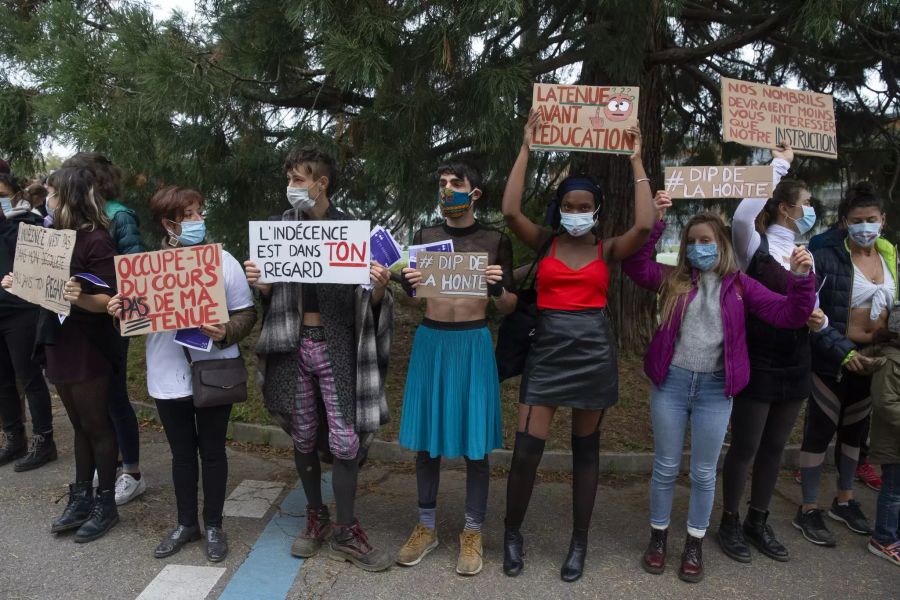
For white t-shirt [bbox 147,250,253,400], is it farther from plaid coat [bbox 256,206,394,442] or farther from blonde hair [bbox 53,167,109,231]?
blonde hair [bbox 53,167,109,231]

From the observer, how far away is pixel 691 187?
136 inches

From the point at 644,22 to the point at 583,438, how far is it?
236cm

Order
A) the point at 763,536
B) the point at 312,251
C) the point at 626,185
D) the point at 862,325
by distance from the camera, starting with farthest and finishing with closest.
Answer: the point at 626,185 → the point at 862,325 → the point at 763,536 → the point at 312,251

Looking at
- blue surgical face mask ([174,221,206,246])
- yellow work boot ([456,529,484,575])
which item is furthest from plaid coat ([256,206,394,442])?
yellow work boot ([456,529,484,575])

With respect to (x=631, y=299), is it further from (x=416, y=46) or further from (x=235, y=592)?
(x=235, y=592)

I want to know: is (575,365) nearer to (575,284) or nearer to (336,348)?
(575,284)

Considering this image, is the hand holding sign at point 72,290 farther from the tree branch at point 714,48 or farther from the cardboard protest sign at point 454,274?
the tree branch at point 714,48

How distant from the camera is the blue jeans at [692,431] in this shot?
3.22 metres

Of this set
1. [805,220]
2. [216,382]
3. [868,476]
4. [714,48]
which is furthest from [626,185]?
[216,382]

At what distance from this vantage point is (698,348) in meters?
3.22

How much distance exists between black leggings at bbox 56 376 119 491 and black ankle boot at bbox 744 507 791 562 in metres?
3.44

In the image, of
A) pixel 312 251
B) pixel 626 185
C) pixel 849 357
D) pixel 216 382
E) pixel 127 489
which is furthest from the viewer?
pixel 626 185

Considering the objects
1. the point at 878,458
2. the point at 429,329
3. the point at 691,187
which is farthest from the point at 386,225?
the point at 878,458

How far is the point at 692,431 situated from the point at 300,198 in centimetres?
223
